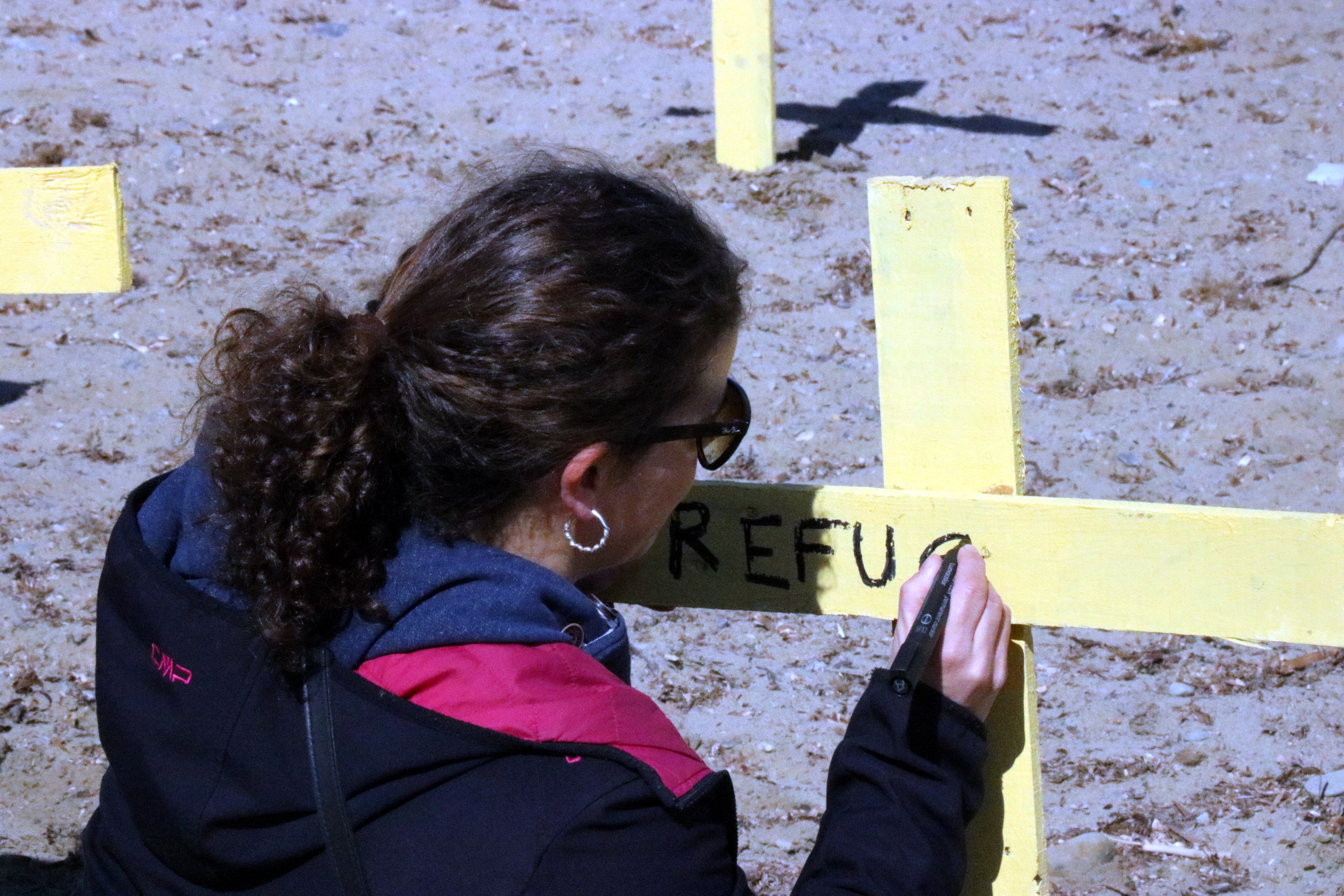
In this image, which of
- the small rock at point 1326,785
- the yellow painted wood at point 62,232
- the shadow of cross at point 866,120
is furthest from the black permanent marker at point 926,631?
the shadow of cross at point 866,120

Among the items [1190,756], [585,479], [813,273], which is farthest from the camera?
[813,273]

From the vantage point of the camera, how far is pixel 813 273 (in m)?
4.66

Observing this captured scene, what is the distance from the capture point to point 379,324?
4.03 ft

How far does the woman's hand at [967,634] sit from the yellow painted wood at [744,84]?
4.09m

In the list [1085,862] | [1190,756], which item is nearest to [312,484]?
[1085,862]

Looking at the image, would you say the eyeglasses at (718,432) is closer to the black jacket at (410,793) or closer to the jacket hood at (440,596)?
the jacket hood at (440,596)

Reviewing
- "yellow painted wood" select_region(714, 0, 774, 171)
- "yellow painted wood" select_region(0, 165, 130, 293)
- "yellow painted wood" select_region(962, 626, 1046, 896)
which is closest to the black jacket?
"yellow painted wood" select_region(962, 626, 1046, 896)

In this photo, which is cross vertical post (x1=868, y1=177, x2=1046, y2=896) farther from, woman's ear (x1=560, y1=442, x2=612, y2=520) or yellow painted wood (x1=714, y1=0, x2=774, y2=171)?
yellow painted wood (x1=714, y1=0, x2=774, y2=171)

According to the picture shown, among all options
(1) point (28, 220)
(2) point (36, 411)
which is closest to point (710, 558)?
(1) point (28, 220)

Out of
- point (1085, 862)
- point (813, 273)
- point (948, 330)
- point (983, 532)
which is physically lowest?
point (1085, 862)

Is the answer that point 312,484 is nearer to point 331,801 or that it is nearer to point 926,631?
point 331,801

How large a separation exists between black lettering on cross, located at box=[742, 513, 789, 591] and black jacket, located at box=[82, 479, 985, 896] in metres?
0.28

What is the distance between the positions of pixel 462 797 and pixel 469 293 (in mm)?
449

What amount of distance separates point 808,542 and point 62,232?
1.40 meters
